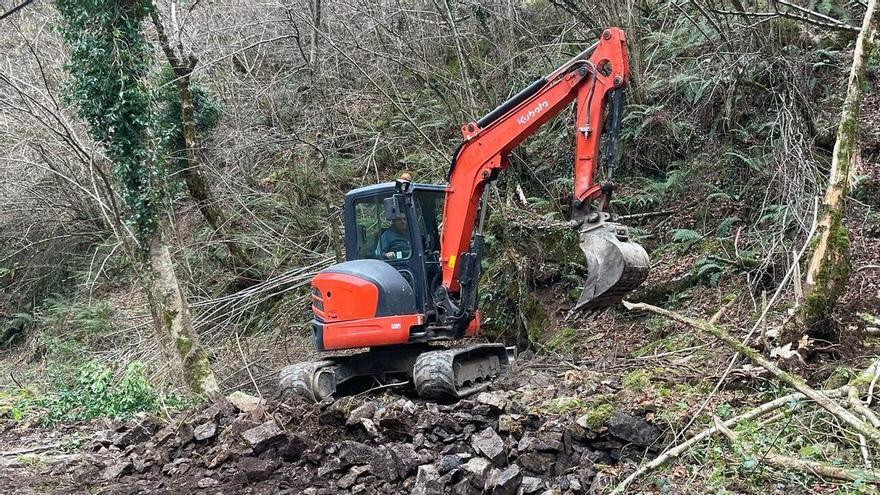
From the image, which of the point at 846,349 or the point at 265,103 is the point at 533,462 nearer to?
the point at 846,349

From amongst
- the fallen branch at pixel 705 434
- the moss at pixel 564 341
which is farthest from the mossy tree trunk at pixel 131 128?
the fallen branch at pixel 705 434

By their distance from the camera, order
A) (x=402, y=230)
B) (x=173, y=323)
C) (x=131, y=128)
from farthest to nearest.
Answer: (x=131, y=128) < (x=173, y=323) < (x=402, y=230)

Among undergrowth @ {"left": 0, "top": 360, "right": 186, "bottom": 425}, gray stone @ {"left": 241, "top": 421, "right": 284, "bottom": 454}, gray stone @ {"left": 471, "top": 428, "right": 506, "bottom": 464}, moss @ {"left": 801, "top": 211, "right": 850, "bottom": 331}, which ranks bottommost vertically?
undergrowth @ {"left": 0, "top": 360, "right": 186, "bottom": 425}

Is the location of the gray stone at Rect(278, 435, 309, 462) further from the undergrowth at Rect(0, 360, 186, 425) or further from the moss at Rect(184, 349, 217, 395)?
the moss at Rect(184, 349, 217, 395)

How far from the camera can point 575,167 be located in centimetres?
631

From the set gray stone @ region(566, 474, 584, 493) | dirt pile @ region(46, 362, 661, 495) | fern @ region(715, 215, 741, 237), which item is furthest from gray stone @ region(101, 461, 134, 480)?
fern @ region(715, 215, 741, 237)

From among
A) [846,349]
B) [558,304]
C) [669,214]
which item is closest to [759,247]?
[669,214]

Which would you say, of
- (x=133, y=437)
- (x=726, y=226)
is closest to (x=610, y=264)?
(x=726, y=226)

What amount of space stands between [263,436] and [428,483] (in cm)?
166

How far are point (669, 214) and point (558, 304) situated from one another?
1.97 meters

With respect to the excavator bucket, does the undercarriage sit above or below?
below

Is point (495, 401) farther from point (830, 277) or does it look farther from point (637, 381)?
point (830, 277)

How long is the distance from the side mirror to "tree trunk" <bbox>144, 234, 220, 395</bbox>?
355 centimetres

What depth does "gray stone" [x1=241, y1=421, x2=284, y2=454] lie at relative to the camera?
5.67 meters
